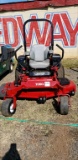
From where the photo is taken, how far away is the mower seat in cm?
632

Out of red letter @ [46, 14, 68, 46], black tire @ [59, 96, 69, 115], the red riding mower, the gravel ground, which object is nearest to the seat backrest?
the red riding mower

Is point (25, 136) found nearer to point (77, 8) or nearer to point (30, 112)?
point (30, 112)

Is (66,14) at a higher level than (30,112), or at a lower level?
higher

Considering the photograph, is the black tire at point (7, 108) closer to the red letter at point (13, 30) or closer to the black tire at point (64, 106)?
the black tire at point (64, 106)

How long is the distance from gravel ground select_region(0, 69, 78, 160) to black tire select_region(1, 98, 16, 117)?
17 centimetres

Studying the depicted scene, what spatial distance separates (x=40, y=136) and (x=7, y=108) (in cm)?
115

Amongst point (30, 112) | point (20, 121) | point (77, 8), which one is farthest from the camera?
point (77, 8)

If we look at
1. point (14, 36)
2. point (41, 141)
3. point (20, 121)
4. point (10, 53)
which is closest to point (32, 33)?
point (14, 36)

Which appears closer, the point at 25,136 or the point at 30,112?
the point at 25,136

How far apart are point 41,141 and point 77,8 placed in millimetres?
8297

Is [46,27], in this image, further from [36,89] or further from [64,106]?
[64,106]

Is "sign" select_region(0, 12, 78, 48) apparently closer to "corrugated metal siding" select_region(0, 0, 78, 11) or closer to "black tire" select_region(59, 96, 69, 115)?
"corrugated metal siding" select_region(0, 0, 78, 11)

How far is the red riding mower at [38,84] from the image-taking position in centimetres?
568

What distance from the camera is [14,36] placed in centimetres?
1237
